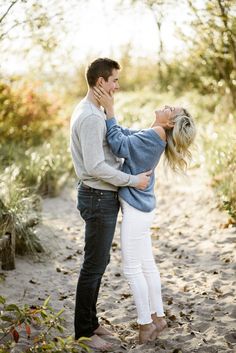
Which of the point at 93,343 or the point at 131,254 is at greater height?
the point at 131,254

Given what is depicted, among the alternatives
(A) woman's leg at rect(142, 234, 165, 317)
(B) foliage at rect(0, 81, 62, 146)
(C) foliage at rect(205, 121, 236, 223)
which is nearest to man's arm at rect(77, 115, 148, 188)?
(A) woman's leg at rect(142, 234, 165, 317)

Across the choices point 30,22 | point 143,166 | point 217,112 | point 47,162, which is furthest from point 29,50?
point 217,112

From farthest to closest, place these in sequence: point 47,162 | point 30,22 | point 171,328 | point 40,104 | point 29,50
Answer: point 40,104 → point 47,162 → point 29,50 → point 30,22 → point 171,328

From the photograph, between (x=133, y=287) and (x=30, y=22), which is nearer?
(x=133, y=287)

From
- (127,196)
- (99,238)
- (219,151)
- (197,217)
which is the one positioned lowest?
(197,217)

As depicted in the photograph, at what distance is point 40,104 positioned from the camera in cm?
1099

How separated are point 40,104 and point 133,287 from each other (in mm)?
7754

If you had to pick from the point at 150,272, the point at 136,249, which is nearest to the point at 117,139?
the point at 136,249

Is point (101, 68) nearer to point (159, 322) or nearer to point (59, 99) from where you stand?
point (159, 322)

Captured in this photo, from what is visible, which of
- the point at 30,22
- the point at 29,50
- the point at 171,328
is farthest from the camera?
the point at 29,50

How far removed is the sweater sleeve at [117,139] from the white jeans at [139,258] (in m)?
0.35

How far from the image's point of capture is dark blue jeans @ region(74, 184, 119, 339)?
3.50 m

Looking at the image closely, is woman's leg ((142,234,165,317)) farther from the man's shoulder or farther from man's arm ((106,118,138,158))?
the man's shoulder

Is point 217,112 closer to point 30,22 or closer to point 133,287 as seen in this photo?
point 30,22
